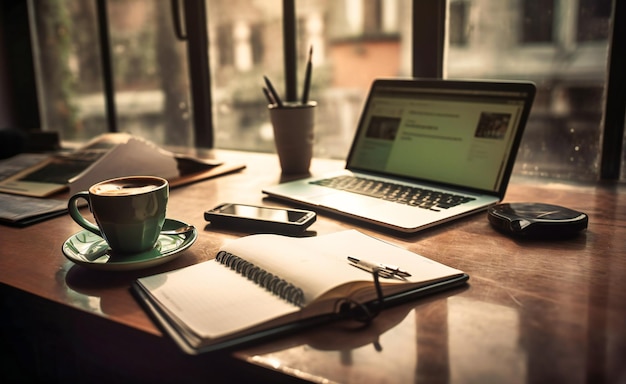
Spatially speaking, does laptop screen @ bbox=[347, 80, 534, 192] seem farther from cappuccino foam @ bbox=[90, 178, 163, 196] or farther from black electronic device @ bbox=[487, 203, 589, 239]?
cappuccino foam @ bbox=[90, 178, 163, 196]

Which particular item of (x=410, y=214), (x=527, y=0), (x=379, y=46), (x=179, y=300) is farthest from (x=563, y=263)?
(x=379, y=46)

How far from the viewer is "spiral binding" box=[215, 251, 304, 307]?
2.10ft

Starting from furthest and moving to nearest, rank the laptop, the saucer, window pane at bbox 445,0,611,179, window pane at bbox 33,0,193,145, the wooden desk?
window pane at bbox 33,0,193,145
window pane at bbox 445,0,611,179
the laptop
the saucer
the wooden desk

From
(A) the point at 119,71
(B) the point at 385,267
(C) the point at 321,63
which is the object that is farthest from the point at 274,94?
(A) the point at 119,71

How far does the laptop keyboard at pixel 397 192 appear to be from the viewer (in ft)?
3.39

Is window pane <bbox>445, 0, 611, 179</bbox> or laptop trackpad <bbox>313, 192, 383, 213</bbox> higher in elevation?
window pane <bbox>445, 0, 611, 179</bbox>

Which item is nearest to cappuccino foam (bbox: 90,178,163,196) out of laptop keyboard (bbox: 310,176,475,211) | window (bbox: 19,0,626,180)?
laptop keyboard (bbox: 310,176,475,211)

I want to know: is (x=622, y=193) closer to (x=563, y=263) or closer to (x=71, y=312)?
(x=563, y=263)

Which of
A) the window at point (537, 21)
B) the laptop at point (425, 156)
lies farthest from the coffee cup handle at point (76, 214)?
the window at point (537, 21)

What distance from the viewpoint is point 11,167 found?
1.47 meters

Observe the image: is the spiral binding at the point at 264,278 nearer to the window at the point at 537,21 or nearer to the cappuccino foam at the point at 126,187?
the cappuccino foam at the point at 126,187

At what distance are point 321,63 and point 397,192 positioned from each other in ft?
2.55

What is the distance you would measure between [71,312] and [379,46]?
4.66 ft

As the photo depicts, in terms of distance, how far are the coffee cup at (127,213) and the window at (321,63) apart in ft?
2.97
